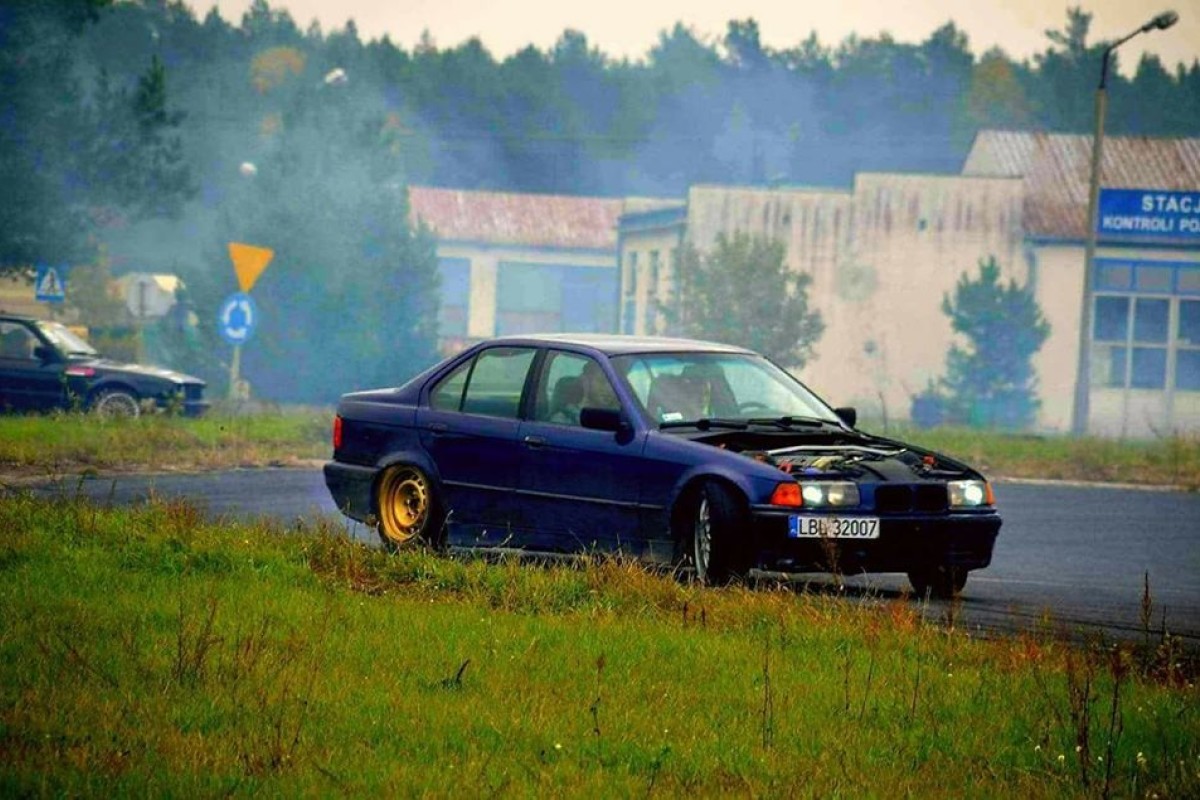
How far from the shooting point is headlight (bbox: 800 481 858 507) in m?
11.9

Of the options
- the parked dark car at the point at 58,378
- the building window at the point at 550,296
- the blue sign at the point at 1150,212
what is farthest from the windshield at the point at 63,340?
the building window at the point at 550,296

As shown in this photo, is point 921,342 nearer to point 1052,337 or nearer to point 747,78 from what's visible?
point 1052,337

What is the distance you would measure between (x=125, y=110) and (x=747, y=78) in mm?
84182

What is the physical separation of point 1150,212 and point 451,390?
→ 42.1 meters

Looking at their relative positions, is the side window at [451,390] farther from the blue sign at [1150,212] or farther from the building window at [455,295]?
the building window at [455,295]

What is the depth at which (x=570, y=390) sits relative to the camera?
13398mm

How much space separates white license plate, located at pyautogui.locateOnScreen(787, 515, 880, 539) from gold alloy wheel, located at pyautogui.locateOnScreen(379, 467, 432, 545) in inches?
114

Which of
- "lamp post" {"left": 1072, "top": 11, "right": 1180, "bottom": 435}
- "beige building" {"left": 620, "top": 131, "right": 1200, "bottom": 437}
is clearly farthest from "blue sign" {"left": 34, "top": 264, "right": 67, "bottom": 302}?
"beige building" {"left": 620, "top": 131, "right": 1200, "bottom": 437}

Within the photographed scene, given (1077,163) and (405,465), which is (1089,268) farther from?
(405,465)

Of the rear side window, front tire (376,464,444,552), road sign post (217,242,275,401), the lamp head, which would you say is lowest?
front tire (376,464,444,552)

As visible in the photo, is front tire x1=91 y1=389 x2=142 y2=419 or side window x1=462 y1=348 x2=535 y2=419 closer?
side window x1=462 y1=348 x2=535 y2=419

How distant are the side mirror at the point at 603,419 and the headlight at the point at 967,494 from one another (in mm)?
1896

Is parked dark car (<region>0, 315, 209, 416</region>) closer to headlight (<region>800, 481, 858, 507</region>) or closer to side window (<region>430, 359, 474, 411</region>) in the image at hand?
side window (<region>430, 359, 474, 411</region>)

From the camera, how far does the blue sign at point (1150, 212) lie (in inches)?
2083
